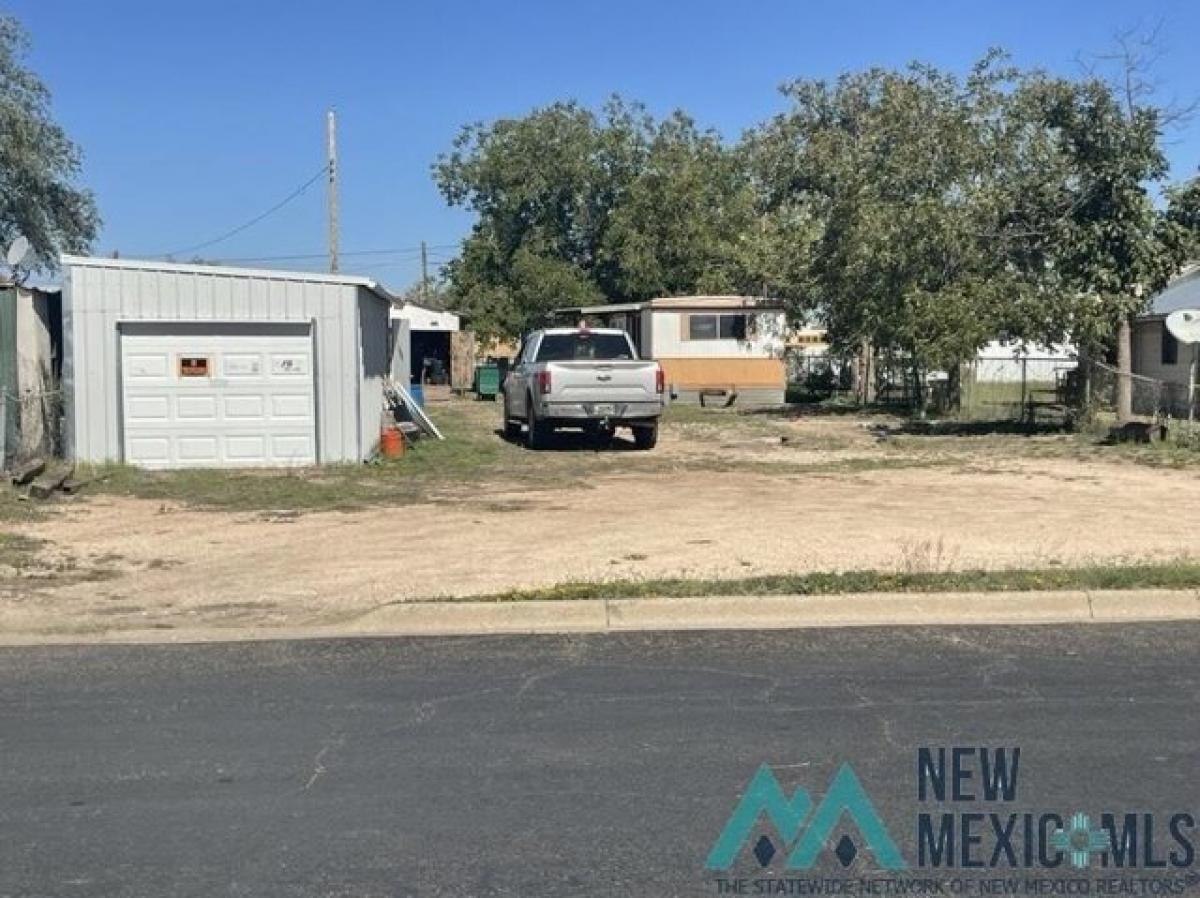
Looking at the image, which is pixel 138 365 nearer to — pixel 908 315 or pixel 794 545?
pixel 794 545

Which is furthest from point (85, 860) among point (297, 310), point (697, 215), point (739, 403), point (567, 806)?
point (697, 215)

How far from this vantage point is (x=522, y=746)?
18.4 feet

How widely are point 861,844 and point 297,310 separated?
14740 millimetres

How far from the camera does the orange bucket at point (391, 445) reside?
19094 mm

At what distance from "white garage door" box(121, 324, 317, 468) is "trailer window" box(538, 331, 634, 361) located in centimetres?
460

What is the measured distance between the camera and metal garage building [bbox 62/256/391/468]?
17.2m

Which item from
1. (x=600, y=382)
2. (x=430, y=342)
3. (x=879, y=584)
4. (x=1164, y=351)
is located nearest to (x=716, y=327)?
(x=1164, y=351)

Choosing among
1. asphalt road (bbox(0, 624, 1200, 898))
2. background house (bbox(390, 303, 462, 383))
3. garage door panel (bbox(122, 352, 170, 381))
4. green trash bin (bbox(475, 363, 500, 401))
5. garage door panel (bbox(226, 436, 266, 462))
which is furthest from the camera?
background house (bbox(390, 303, 462, 383))

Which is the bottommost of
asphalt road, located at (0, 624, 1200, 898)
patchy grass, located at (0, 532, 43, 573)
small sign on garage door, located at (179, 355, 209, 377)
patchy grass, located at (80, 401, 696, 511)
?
asphalt road, located at (0, 624, 1200, 898)

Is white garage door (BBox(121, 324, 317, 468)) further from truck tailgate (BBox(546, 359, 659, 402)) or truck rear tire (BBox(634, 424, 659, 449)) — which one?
truck rear tire (BBox(634, 424, 659, 449))

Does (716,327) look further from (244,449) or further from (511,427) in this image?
(244,449)

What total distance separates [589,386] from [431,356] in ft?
117

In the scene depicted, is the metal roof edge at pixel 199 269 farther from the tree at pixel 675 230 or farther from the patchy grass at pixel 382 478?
the tree at pixel 675 230

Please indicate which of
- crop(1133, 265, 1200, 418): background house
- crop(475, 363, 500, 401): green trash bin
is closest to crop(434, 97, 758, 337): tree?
crop(475, 363, 500, 401): green trash bin
